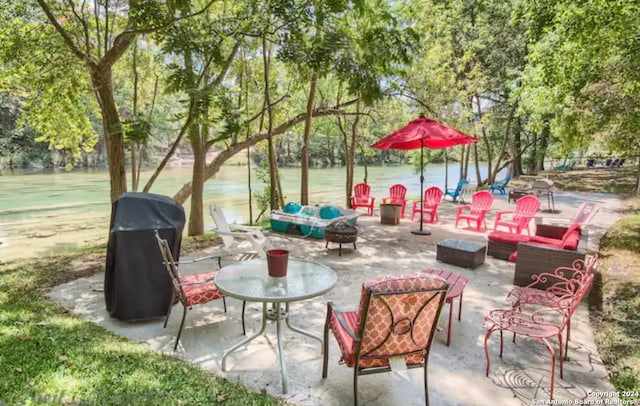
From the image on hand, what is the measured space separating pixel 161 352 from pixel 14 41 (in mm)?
5935

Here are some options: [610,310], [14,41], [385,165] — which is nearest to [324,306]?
[610,310]

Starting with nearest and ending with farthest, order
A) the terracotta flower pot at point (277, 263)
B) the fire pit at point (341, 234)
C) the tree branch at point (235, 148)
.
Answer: the terracotta flower pot at point (277, 263), the fire pit at point (341, 234), the tree branch at point (235, 148)

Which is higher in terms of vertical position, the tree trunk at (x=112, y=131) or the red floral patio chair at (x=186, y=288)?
the tree trunk at (x=112, y=131)

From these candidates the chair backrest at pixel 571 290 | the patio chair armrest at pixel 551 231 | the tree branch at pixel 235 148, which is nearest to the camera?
the chair backrest at pixel 571 290

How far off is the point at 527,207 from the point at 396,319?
18.6 feet

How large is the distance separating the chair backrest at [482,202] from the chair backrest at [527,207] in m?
0.68

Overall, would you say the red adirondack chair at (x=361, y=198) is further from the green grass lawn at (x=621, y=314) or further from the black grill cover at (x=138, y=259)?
the black grill cover at (x=138, y=259)

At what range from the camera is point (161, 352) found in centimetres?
284

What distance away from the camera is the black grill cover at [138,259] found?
3.25 metres

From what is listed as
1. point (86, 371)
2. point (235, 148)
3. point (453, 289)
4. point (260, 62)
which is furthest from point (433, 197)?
point (86, 371)

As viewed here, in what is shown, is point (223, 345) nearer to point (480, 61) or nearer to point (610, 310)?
point (610, 310)

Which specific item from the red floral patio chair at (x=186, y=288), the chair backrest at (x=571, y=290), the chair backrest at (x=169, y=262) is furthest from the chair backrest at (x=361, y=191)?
the chair backrest at (x=169, y=262)

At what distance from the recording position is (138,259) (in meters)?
3.28

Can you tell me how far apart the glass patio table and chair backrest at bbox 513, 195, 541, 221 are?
5.08 meters
